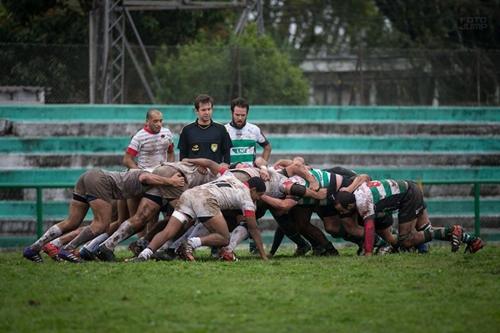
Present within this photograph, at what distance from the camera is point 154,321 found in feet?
34.1

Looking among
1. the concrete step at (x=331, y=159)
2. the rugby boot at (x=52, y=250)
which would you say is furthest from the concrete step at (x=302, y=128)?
the rugby boot at (x=52, y=250)

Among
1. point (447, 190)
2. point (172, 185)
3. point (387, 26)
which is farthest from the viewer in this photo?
point (387, 26)

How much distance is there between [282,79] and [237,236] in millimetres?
11205

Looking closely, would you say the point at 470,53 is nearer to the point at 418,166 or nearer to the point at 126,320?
the point at 418,166

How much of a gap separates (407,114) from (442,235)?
10.1 meters

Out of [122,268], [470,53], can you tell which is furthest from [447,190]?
[122,268]

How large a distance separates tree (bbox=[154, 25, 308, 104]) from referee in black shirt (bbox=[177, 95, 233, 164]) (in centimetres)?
906

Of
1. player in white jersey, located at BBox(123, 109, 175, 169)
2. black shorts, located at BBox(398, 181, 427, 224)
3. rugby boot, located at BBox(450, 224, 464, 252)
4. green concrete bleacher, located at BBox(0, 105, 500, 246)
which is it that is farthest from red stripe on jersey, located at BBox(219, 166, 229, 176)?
green concrete bleacher, located at BBox(0, 105, 500, 246)

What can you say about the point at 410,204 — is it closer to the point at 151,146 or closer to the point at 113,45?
the point at 151,146

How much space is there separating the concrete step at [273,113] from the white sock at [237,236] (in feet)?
28.1

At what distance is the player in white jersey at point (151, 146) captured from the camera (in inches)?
650

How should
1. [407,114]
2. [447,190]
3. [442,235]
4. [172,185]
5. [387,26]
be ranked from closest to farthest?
[172,185]
[442,235]
[447,190]
[407,114]
[387,26]

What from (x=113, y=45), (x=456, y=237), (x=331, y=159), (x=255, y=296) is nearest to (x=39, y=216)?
(x=113, y=45)

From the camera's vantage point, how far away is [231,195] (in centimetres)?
1507
